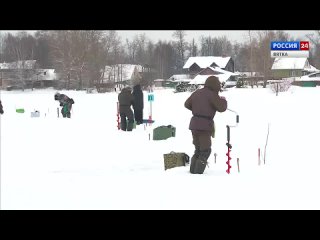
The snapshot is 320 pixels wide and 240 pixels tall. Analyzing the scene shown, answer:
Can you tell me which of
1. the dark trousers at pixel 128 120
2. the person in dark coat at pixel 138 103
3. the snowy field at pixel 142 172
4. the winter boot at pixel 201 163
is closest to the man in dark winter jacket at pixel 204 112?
the winter boot at pixel 201 163

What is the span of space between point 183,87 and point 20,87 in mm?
27716

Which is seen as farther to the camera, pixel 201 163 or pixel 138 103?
pixel 138 103

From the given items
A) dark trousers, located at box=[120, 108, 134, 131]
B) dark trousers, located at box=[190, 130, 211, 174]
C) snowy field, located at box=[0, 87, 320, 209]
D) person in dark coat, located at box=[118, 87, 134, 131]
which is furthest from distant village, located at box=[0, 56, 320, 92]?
dark trousers, located at box=[190, 130, 211, 174]

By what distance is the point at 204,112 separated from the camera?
23.6 feet

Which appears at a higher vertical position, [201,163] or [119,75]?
[119,75]

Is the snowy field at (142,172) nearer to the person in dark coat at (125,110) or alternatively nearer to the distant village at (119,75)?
the person in dark coat at (125,110)

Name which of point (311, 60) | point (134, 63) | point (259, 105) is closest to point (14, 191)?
point (259, 105)

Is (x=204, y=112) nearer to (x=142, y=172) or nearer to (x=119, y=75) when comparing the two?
(x=142, y=172)

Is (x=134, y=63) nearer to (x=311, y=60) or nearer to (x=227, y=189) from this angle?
(x=311, y=60)

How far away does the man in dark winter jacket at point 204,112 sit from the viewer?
7.14 meters

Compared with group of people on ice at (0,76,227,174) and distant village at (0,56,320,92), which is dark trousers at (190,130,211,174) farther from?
distant village at (0,56,320,92)

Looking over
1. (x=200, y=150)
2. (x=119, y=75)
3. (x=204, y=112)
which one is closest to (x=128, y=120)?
(x=200, y=150)

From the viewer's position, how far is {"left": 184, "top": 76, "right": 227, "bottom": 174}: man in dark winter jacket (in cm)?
714

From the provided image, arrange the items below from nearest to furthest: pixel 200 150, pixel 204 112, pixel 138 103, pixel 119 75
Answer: pixel 204 112 → pixel 200 150 → pixel 138 103 → pixel 119 75
